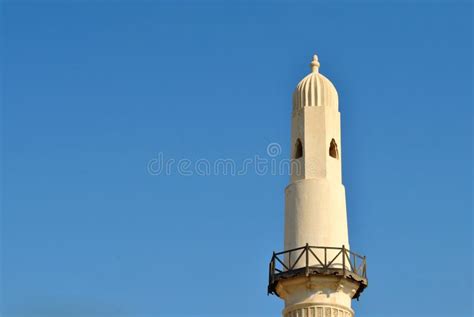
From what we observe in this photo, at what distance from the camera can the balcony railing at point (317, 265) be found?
44.9 meters

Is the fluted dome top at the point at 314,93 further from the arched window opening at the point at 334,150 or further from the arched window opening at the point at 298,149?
the arched window opening at the point at 334,150

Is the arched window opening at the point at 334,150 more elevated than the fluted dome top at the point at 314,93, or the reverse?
the fluted dome top at the point at 314,93

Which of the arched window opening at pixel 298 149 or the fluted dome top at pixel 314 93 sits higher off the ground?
the fluted dome top at pixel 314 93

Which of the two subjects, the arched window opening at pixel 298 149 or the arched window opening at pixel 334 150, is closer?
the arched window opening at pixel 334 150

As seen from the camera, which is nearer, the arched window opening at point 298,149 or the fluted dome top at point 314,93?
the arched window opening at point 298,149

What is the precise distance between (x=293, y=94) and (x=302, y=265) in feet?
27.4

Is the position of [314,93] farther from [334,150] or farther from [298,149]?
[334,150]

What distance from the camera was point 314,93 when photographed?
162 ft

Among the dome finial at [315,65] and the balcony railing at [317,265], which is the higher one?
the dome finial at [315,65]

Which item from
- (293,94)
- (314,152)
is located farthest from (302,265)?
(293,94)

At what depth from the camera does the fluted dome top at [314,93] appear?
49.4 meters

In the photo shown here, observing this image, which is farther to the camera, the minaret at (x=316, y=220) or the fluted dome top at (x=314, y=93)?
the fluted dome top at (x=314, y=93)

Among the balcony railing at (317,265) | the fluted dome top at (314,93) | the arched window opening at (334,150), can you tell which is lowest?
the balcony railing at (317,265)

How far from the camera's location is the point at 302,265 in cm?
4538
